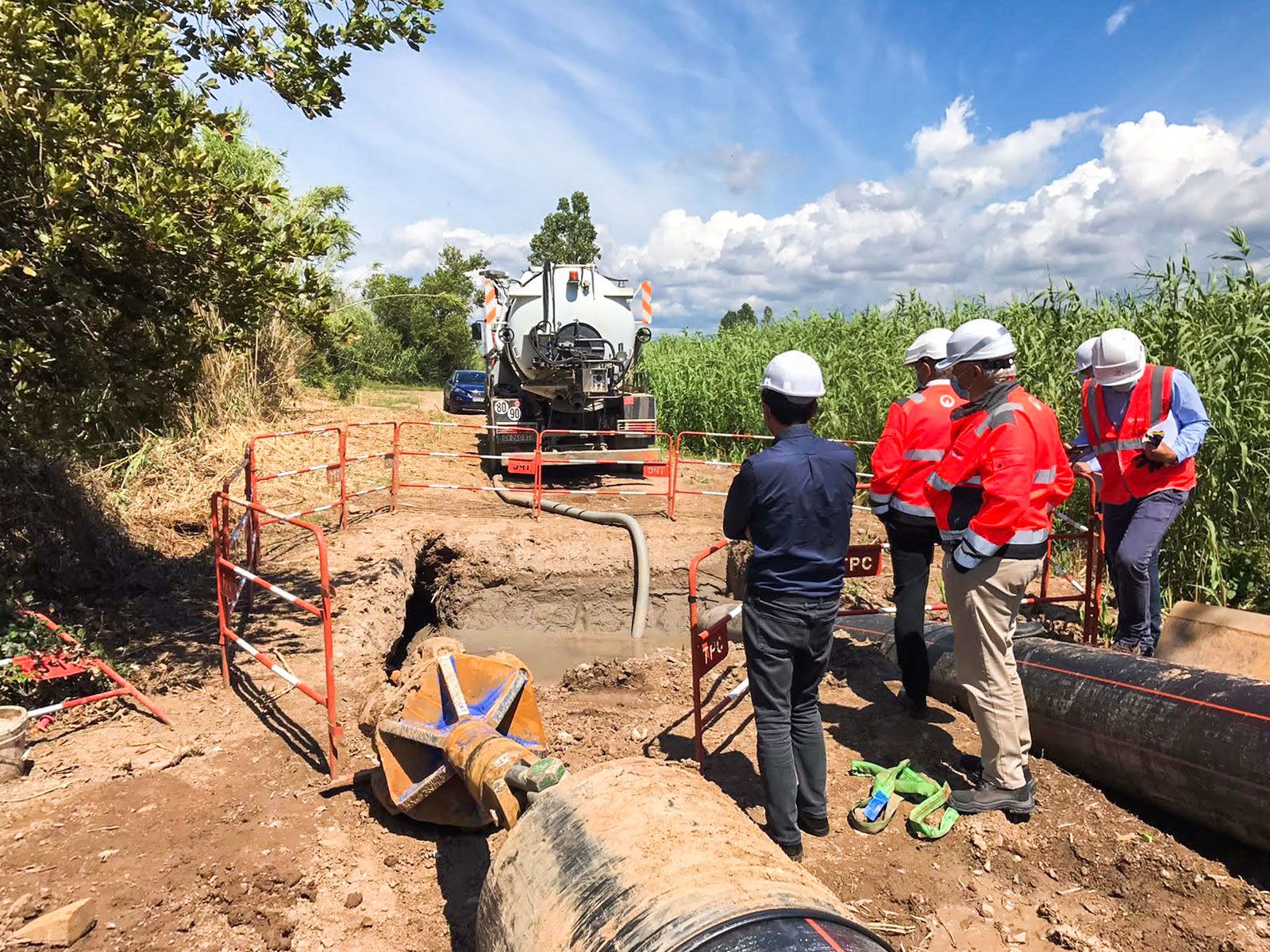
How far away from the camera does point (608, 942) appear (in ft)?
5.59

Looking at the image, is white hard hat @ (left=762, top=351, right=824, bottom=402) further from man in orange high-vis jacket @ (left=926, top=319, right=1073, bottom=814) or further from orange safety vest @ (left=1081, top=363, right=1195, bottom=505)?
orange safety vest @ (left=1081, top=363, right=1195, bottom=505)

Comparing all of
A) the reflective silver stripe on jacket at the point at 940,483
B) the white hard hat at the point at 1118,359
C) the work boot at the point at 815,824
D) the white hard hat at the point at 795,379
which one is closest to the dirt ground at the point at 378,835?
the work boot at the point at 815,824

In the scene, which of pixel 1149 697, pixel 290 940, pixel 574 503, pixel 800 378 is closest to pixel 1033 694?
pixel 1149 697

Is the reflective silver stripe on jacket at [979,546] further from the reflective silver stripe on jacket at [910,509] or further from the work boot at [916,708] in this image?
the work boot at [916,708]

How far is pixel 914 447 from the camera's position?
12.8ft

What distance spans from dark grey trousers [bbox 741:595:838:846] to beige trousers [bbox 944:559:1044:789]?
0.60 metres

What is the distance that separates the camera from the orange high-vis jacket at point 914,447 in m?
3.88

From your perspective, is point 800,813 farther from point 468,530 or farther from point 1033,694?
point 468,530

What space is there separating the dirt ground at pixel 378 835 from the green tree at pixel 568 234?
32389 mm

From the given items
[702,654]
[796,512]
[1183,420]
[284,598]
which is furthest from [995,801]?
[284,598]

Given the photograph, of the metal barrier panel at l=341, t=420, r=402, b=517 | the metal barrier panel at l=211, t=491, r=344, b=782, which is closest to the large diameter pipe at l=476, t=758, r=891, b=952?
the metal barrier panel at l=211, t=491, r=344, b=782

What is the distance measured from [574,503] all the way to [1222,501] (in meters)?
6.58

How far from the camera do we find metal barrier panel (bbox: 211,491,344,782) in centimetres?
→ 361

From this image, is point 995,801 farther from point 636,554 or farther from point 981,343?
point 636,554
